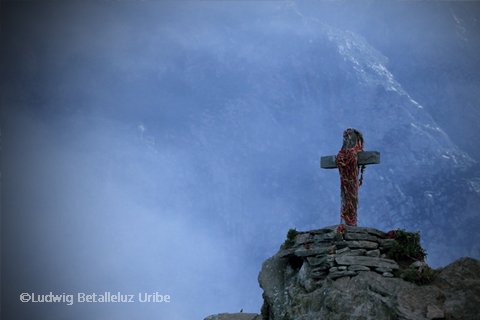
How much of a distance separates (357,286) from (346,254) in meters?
0.99

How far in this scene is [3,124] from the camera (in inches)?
4862

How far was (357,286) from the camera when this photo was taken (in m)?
10.3

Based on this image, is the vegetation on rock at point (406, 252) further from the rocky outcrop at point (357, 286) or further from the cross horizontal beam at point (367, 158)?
the cross horizontal beam at point (367, 158)

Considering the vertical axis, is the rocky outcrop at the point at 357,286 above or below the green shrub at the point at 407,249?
below

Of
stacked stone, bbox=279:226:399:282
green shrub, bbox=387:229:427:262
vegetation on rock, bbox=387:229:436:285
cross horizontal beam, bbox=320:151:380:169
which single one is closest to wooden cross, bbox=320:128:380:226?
cross horizontal beam, bbox=320:151:380:169

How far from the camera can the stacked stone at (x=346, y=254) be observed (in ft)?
35.0

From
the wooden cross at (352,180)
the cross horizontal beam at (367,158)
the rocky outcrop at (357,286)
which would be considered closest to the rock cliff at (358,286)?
the rocky outcrop at (357,286)

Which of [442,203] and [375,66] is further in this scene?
[375,66]

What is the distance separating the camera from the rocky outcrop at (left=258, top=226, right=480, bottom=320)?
9.43m

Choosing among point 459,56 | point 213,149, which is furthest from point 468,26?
point 213,149

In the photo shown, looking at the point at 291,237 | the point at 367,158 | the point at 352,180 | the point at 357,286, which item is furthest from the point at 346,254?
the point at 367,158

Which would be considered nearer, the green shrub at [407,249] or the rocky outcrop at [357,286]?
the rocky outcrop at [357,286]

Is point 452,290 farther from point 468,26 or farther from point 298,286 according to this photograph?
point 468,26

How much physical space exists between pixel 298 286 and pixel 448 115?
409 ft
